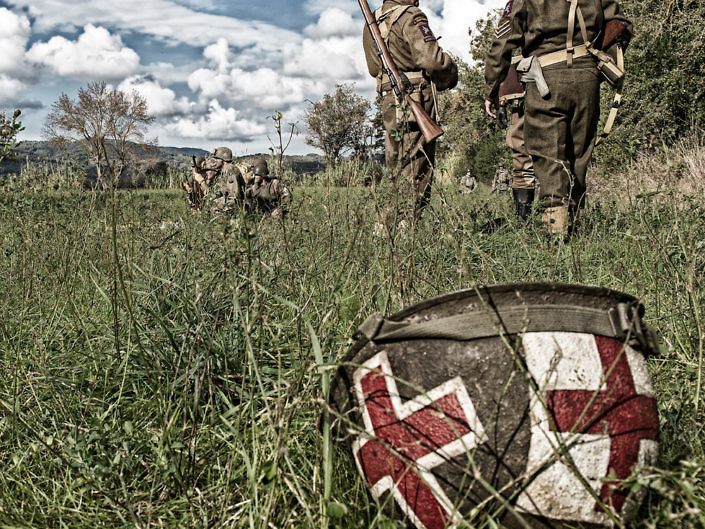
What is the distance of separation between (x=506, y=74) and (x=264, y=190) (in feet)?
17.8

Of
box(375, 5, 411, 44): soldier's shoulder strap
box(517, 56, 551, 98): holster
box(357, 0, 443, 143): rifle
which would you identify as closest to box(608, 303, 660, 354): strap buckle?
box(517, 56, 551, 98): holster

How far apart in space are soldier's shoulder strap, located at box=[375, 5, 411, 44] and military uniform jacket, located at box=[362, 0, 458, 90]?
1 cm

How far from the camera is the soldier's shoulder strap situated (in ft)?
16.9

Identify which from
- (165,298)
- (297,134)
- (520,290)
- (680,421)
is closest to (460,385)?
(520,290)

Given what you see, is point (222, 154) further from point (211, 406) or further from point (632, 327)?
point (632, 327)

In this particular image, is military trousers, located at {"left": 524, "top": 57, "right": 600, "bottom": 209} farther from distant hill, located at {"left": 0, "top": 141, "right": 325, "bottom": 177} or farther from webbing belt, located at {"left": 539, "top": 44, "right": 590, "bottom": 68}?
distant hill, located at {"left": 0, "top": 141, "right": 325, "bottom": 177}

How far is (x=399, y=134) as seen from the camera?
2.19 meters

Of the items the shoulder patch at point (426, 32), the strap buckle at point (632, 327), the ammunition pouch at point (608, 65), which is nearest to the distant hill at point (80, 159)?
the strap buckle at point (632, 327)

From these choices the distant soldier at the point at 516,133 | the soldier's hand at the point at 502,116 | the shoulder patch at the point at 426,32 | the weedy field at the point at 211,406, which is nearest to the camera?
the weedy field at the point at 211,406

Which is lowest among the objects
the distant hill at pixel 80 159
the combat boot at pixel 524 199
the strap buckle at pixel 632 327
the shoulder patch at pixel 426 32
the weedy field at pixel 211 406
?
the weedy field at pixel 211 406

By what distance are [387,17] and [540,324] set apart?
4904 mm

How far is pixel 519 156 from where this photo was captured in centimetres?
489

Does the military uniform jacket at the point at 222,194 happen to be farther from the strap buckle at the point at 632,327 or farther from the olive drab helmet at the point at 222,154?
the olive drab helmet at the point at 222,154

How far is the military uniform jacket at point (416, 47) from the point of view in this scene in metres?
5.12
